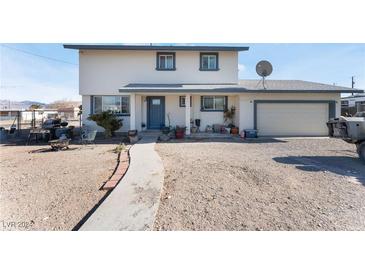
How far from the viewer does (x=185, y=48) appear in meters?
14.3

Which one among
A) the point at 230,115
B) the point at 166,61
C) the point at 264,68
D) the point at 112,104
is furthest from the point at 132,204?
the point at 264,68

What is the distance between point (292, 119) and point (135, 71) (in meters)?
10.4

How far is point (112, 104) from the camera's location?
1466cm

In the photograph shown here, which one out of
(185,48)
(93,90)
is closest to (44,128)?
(93,90)

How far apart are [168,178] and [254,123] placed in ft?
30.8

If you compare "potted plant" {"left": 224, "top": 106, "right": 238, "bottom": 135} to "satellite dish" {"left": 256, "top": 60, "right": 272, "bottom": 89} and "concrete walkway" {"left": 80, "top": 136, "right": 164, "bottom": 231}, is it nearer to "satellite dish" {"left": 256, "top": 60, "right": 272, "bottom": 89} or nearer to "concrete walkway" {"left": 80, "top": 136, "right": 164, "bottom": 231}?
"satellite dish" {"left": 256, "top": 60, "right": 272, "bottom": 89}

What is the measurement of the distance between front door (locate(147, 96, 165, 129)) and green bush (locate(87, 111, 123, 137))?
2214mm

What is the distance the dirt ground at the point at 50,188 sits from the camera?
3648 mm

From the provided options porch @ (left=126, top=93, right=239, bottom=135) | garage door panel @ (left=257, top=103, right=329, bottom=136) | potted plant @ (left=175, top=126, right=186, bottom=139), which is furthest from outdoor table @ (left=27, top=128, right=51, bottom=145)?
garage door panel @ (left=257, top=103, right=329, bottom=136)

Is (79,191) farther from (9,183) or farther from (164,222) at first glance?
(164,222)

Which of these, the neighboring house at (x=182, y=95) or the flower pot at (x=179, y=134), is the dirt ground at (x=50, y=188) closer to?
the flower pot at (x=179, y=134)

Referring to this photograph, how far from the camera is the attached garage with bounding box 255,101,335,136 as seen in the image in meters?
13.5

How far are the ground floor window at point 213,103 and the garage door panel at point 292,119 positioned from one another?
2.28 meters

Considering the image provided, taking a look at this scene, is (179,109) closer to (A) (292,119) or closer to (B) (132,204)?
(A) (292,119)
